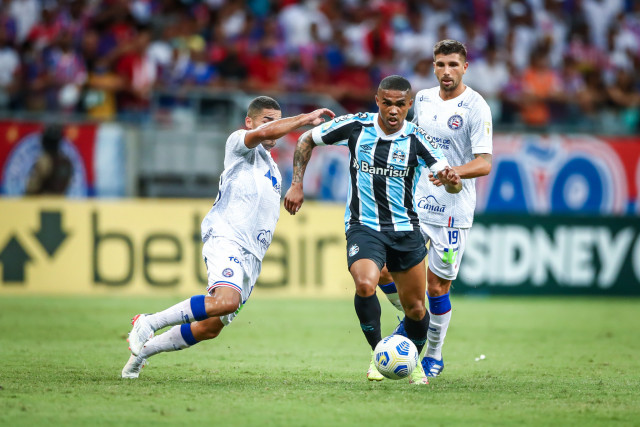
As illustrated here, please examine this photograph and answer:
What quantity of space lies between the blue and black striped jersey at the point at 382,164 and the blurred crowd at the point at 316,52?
962 cm

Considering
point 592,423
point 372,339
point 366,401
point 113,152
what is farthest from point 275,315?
point 592,423

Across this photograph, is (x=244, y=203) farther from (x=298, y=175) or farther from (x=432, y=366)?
(x=432, y=366)

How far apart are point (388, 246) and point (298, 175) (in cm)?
95

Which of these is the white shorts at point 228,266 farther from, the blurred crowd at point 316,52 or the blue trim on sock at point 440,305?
the blurred crowd at point 316,52

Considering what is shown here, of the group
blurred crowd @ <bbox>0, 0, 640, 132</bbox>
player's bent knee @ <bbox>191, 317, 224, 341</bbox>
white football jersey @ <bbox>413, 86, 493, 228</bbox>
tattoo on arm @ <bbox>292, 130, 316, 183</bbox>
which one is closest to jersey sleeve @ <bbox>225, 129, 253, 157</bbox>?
tattoo on arm @ <bbox>292, 130, 316, 183</bbox>

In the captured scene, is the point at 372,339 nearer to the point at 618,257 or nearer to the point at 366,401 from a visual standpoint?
the point at 366,401

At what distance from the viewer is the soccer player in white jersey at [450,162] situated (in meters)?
8.22

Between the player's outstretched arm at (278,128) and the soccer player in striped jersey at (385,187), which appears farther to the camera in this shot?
the soccer player in striped jersey at (385,187)

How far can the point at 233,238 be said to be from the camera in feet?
25.0

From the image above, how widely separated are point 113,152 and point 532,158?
8.20 metres

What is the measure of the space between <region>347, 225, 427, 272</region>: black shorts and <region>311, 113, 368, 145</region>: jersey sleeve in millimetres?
759

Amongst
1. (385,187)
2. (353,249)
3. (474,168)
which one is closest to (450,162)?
(474,168)

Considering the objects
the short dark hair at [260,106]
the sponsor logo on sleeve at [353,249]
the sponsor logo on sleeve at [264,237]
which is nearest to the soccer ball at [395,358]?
the sponsor logo on sleeve at [353,249]

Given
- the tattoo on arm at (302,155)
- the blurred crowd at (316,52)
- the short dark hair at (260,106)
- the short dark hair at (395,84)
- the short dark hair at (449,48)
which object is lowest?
the tattoo on arm at (302,155)
